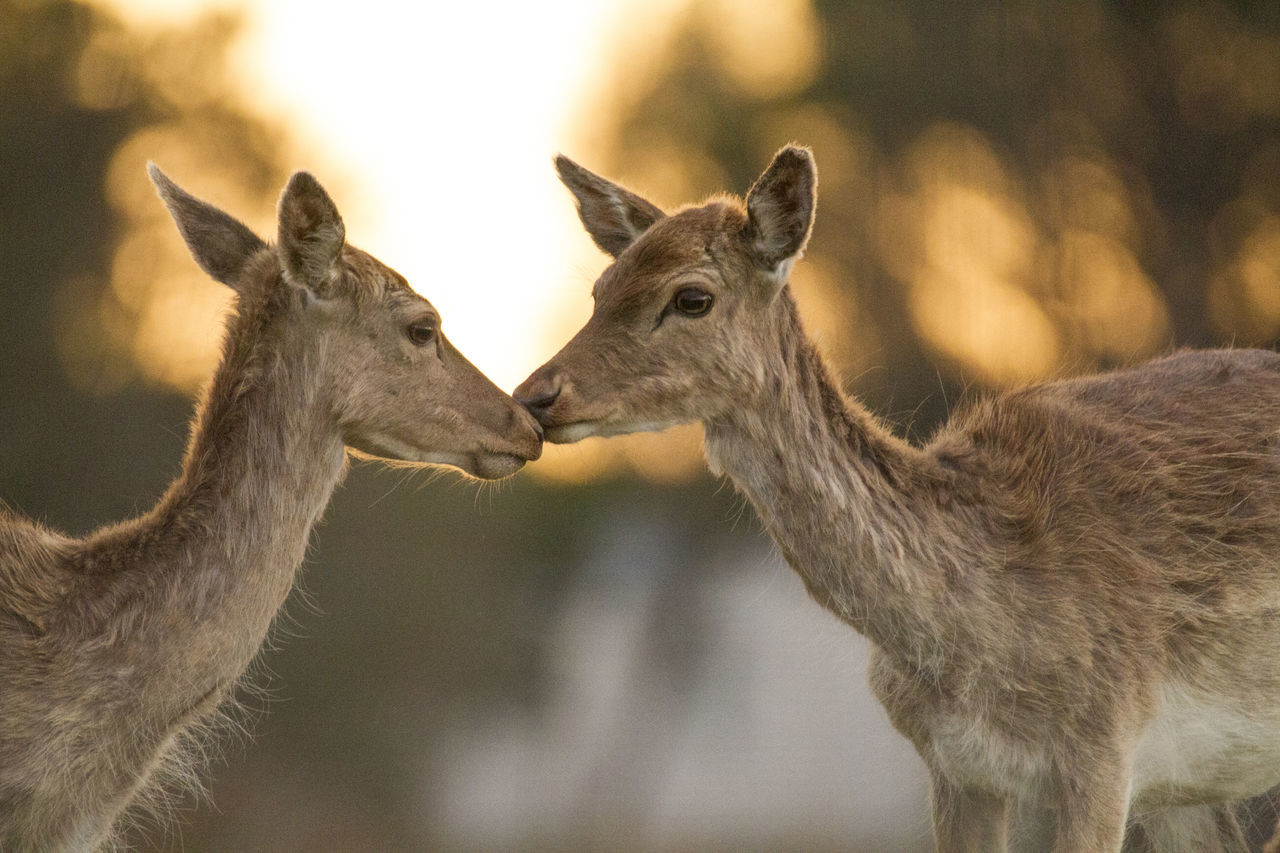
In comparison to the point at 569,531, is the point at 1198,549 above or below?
above

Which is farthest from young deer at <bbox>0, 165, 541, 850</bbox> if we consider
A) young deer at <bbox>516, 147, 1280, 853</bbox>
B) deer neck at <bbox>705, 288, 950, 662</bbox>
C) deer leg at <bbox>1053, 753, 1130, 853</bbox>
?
deer leg at <bbox>1053, 753, 1130, 853</bbox>

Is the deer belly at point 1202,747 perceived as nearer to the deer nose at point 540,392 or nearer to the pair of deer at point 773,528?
the pair of deer at point 773,528

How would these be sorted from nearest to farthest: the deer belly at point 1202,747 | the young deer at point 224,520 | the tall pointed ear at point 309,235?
the young deer at point 224,520, the tall pointed ear at point 309,235, the deer belly at point 1202,747

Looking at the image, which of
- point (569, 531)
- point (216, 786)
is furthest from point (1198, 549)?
point (569, 531)

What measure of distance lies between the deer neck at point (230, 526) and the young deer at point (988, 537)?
2.84ft

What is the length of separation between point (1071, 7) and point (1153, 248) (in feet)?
8.48

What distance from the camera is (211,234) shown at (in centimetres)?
605

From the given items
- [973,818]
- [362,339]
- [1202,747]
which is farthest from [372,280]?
[1202,747]

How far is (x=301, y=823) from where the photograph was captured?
12695 millimetres

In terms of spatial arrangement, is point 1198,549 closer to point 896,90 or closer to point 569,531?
point 896,90

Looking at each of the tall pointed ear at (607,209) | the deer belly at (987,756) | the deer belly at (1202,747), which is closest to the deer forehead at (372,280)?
the tall pointed ear at (607,209)

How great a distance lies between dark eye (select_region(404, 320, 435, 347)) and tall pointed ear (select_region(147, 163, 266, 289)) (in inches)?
25.6

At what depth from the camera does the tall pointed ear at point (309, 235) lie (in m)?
5.50

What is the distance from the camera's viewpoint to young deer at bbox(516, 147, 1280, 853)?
5574 millimetres
